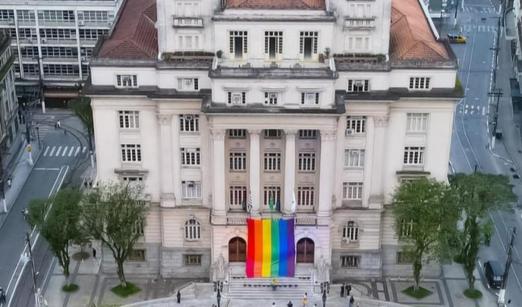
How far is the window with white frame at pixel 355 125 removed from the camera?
120250mm

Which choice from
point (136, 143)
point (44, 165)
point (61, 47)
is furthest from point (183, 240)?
point (61, 47)

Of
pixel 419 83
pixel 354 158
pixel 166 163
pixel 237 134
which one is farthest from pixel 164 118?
pixel 419 83

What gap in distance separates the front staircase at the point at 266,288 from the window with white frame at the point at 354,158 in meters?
15.6

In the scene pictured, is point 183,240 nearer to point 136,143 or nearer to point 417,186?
point 136,143

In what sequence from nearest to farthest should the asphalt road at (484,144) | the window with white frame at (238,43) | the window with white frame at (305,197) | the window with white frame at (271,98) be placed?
the window with white frame at (271,98) → the window with white frame at (238,43) → the window with white frame at (305,197) → the asphalt road at (484,144)

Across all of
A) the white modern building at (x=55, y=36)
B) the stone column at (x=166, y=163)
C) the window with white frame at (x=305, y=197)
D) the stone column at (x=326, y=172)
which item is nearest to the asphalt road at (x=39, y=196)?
the white modern building at (x=55, y=36)

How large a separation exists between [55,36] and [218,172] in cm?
6568

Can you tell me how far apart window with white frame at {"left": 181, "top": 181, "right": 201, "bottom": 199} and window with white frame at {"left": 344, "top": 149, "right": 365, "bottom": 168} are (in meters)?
19.0

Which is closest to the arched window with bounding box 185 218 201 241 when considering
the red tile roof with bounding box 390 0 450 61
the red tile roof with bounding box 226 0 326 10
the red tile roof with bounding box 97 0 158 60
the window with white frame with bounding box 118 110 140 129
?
the window with white frame with bounding box 118 110 140 129

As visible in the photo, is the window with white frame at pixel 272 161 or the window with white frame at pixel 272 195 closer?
the window with white frame at pixel 272 161

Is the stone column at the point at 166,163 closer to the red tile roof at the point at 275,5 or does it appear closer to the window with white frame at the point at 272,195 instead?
the window with white frame at the point at 272,195

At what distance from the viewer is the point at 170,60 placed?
118375mm

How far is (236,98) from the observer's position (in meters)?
116

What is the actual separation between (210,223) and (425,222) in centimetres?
2713
